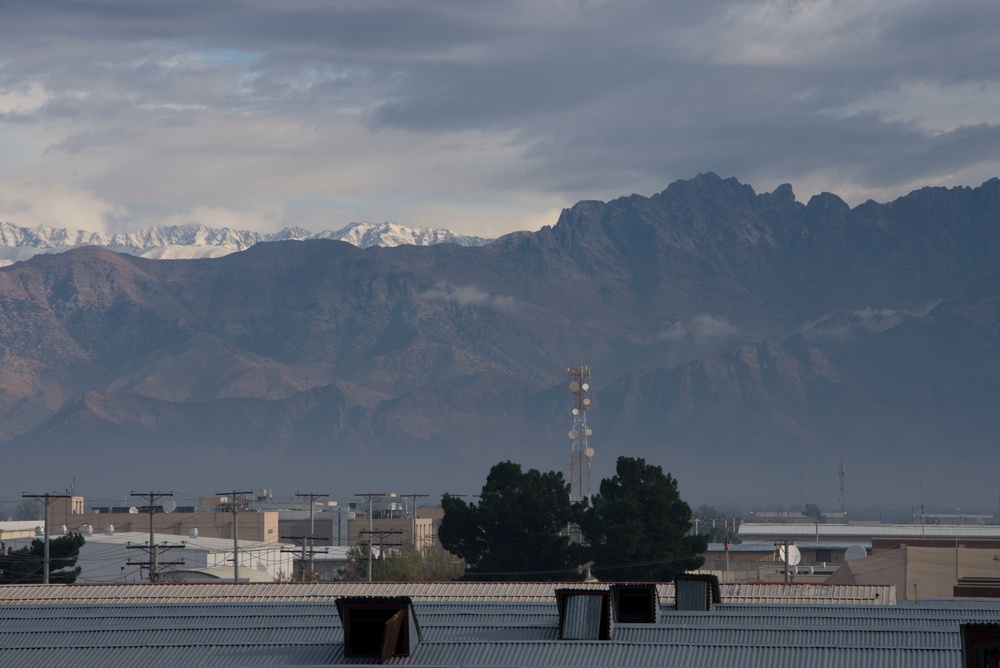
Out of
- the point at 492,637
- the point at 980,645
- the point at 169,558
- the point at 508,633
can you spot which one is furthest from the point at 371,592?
the point at 169,558

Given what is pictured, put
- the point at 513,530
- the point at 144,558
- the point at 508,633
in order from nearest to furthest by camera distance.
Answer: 1. the point at 508,633
2. the point at 513,530
3. the point at 144,558

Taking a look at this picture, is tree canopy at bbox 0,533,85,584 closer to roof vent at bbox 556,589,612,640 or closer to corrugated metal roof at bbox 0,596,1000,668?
corrugated metal roof at bbox 0,596,1000,668

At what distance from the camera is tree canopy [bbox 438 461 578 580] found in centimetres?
11281

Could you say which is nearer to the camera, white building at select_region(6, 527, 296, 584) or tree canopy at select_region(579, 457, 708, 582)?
tree canopy at select_region(579, 457, 708, 582)

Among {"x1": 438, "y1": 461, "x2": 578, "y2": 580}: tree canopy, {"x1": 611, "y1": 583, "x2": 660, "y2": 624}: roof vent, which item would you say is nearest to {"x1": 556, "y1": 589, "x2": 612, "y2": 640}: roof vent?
{"x1": 611, "y1": 583, "x2": 660, "y2": 624}: roof vent

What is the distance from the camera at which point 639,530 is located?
368 feet

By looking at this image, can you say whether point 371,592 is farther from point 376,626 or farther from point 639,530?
point 639,530

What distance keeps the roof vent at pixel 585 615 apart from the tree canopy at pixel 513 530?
65804mm

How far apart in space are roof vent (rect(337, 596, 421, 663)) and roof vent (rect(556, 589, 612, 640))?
14.8 ft

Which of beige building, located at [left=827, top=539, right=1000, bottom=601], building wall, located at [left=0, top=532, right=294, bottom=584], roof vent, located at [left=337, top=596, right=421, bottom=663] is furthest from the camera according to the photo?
building wall, located at [left=0, top=532, right=294, bottom=584]

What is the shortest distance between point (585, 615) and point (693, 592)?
9.94 meters

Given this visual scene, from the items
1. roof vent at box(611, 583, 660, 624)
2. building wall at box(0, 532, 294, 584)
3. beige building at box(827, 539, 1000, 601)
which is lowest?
building wall at box(0, 532, 294, 584)

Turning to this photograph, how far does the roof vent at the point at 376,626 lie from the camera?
4272 centimetres

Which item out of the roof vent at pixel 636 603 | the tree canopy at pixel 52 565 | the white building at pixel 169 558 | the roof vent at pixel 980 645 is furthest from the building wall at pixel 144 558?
the roof vent at pixel 980 645
